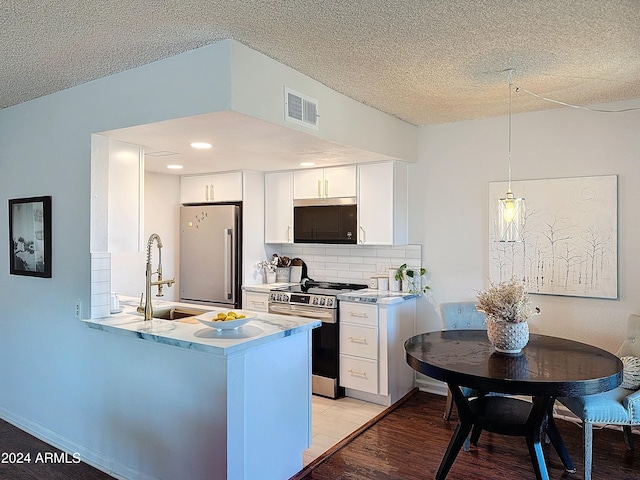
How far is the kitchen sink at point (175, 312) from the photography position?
11.3 feet

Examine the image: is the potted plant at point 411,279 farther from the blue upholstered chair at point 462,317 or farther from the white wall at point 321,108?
the white wall at point 321,108

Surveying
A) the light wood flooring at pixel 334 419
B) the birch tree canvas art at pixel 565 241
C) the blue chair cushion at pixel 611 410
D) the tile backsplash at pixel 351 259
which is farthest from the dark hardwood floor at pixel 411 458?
the tile backsplash at pixel 351 259

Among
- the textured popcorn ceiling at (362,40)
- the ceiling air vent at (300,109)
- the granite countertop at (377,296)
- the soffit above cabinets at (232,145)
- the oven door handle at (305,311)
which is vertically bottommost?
the oven door handle at (305,311)

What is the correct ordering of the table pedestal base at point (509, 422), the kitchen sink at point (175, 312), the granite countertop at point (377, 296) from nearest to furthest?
1. the table pedestal base at point (509, 422)
2. the kitchen sink at point (175, 312)
3. the granite countertop at point (377, 296)

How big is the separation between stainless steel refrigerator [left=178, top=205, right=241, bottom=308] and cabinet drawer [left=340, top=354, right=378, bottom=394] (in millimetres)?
1369

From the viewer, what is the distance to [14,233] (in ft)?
11.7

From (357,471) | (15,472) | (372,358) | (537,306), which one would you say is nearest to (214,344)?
(357,471)

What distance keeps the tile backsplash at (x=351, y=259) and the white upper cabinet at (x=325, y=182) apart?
2.05ft

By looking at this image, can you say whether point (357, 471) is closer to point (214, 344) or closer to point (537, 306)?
point (214, 344)

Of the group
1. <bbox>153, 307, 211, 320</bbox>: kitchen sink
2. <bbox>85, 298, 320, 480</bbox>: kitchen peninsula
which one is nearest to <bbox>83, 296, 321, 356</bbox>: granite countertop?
<bbox>85, 298, 320, 480</bbox>: kitchen peninsula

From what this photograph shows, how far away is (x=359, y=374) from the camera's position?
4.06 m

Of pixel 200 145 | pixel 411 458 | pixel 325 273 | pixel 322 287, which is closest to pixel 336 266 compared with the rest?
pixel 325 273

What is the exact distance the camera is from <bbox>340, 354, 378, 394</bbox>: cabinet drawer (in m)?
3.99

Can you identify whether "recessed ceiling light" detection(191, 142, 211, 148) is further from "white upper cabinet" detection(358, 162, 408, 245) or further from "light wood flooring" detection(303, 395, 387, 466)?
"light wood flooring" detection(303, 395, 387, 466)
